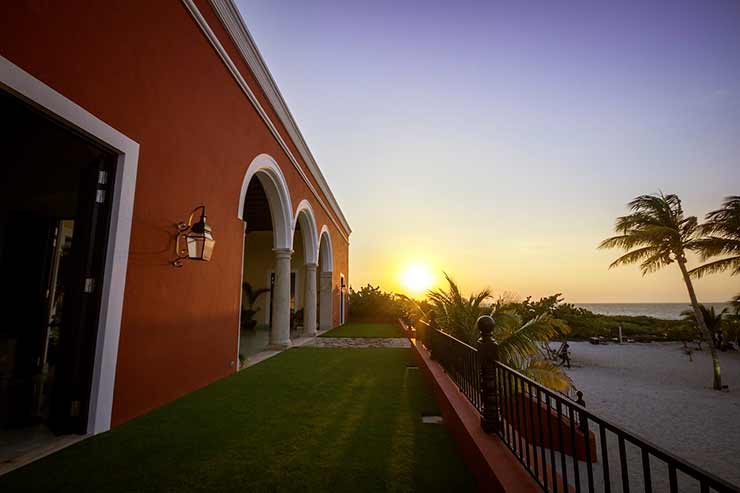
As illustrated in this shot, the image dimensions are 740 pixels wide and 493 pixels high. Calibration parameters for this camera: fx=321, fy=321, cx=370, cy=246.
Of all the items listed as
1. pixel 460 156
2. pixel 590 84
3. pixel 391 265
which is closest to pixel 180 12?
pixel 590 84

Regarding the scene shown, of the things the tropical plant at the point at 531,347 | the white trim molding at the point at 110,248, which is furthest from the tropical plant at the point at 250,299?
the white trim molding at the point at 110,248

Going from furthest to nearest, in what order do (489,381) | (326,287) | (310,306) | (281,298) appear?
1. (326,287)
2. (310,306)
3. (281,298)
4. (489,381)

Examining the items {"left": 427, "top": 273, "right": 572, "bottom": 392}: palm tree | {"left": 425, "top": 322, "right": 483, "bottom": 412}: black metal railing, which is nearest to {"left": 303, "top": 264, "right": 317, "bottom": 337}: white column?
{"left": 427, "top": 273, "right": 572, "bottom": 392}: palm tree

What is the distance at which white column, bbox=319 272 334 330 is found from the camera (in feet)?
49.1

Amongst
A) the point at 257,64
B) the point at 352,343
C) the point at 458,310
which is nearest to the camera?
the point at 257,64

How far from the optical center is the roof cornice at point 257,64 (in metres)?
5.02

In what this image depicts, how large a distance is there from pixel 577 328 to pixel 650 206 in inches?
538

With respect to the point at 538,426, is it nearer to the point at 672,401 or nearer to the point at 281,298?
the point at 281,298

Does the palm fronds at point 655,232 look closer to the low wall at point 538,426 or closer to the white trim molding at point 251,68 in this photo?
the low wall at point 538,426

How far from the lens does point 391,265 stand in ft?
86.1

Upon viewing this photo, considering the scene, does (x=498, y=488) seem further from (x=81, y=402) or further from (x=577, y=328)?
(x=577, y=328)

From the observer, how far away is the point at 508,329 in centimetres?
639

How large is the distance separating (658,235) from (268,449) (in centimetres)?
1750

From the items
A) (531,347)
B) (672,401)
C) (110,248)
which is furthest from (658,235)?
(110,248)
